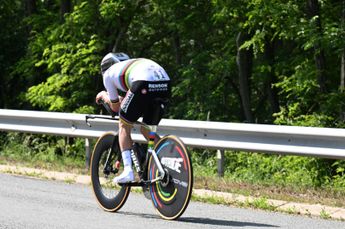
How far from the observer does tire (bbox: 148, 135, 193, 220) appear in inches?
281

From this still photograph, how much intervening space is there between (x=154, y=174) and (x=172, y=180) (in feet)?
0.87

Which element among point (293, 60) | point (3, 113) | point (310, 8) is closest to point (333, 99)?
point (310, 8)

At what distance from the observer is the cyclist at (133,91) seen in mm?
7445

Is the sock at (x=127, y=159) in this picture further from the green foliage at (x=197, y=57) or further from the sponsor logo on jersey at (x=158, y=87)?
the green foliage at (x=197, y=57)

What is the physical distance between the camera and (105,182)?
8.28 metres

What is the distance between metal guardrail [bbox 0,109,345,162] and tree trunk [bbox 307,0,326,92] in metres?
4.40

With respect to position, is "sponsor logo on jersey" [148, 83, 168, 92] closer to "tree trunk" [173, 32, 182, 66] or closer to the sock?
the sock

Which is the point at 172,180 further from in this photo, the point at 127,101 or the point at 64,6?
the point at 64,6

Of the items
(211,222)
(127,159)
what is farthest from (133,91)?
(211,222)

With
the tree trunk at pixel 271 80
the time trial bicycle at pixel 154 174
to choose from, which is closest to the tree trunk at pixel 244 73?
the tree trunk at pixel 271 80

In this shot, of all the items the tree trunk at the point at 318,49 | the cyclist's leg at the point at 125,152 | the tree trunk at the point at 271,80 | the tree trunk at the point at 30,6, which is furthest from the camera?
the tree trunk at the point at 30,6

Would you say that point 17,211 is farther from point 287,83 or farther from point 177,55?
point 177,55

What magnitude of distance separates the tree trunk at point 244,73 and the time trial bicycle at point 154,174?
35.9 feet

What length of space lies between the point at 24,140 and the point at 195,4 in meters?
6.95
